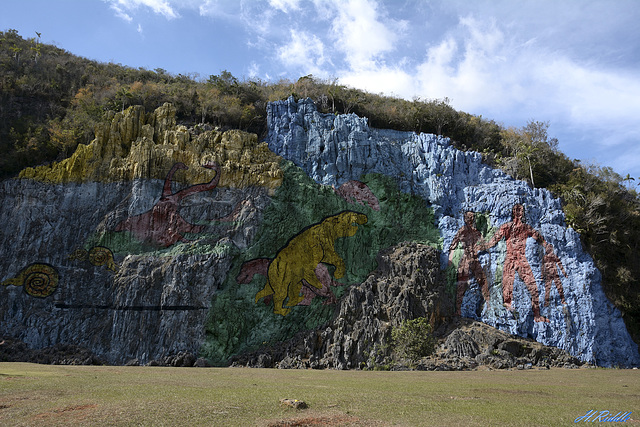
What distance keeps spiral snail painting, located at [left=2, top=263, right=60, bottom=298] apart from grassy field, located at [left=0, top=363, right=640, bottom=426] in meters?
12.7

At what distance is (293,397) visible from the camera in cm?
1122

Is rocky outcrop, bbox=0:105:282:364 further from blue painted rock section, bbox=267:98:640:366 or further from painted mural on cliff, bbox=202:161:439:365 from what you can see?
blue painted rock section, bbox=267:98:640:366

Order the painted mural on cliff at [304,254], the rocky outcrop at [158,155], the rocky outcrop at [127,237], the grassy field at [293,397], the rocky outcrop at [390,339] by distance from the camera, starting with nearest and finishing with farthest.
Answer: the grassy field at [293,397] → the rocky outcrop at [390,339] → the rocky outcrop at [127,237] → the painted mural on cliff at [304,254] → the rocky outcrop at [158,155]

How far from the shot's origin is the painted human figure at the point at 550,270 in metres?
25.9

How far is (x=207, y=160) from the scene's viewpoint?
2930cm

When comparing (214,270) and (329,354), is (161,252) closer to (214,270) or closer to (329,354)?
(214,270)

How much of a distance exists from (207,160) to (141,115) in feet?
19.0

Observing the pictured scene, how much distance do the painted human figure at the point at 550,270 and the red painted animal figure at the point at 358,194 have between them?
10.3m

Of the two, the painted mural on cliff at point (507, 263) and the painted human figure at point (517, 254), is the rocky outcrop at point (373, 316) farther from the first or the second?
the painted human figure at point (517, 254)

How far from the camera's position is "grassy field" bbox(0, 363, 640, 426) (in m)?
8.74

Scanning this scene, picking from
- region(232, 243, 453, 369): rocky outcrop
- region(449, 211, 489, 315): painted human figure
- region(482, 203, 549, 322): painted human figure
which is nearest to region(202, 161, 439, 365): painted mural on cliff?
region(232, 243, 453, 369): rocky outcrop

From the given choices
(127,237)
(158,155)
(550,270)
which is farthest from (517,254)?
(127,237)

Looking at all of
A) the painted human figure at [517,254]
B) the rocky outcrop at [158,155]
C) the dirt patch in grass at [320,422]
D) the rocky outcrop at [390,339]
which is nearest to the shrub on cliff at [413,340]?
the rocky outcrop at [390,339]

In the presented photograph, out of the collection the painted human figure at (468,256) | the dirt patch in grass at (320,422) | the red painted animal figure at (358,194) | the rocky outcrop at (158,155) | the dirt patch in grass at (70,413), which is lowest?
the dirt patch in grass at (320,422)
